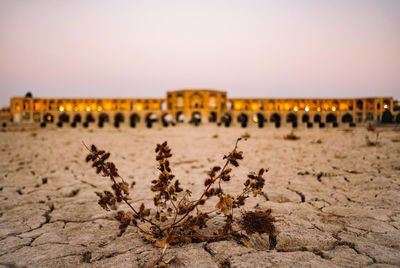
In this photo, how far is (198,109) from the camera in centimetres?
3475

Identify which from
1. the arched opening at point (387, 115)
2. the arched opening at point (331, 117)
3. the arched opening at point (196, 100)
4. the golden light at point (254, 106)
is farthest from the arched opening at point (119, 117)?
the arched opening at point (387, 115)

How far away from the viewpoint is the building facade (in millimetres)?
34938

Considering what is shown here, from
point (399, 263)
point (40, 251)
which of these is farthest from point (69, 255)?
point (399, 263)

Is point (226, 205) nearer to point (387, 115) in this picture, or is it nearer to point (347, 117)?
point (387, 115)

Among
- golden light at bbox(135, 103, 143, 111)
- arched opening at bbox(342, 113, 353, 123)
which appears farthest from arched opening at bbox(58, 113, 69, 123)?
arched opening at bbox(342, 113, 353, 123)

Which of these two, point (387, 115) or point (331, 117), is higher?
point (331, 117)

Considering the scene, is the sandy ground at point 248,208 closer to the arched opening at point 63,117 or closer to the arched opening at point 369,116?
the arched opening at point 369,116

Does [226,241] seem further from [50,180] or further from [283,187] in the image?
[50,180]

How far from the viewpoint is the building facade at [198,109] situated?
34938mm

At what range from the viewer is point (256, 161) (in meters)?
4.50

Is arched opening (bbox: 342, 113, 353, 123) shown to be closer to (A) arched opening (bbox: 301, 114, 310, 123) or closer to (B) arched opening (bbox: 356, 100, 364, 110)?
(B) arched opening (bbox: 356, 100, 364, 110)

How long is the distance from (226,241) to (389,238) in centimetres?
105

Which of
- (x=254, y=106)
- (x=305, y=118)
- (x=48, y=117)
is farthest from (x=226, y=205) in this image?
(x=48, y=117)

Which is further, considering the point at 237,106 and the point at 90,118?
the point at 90,118
